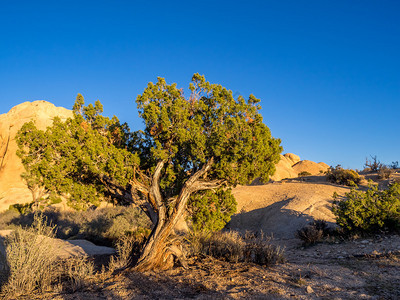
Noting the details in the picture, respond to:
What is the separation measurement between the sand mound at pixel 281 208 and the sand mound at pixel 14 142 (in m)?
27.0

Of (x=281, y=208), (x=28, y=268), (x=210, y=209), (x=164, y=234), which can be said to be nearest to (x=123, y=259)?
(x=164, y=234)

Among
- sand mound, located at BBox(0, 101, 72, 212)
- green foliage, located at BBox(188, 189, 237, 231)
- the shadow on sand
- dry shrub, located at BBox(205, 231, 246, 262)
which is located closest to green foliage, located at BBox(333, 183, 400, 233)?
the shadow on sand

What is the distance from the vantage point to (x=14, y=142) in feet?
132

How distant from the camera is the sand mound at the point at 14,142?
35588mm

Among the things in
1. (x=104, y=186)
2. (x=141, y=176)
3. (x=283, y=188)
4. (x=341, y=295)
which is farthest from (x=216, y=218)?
(x=283, y=188)

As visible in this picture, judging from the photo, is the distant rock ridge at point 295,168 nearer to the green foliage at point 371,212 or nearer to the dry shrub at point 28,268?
the green foliage at point 371,212

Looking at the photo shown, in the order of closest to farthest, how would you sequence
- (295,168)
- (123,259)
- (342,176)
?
1. (123,259)
2. (342,176)
3. (295,168)

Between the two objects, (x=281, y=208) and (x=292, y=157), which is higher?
(x=292, y=157)

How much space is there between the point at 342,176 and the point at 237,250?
67.0 feet

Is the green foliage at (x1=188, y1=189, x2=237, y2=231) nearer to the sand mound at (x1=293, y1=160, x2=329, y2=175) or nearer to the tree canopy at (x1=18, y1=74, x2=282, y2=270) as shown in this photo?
the tree canopy at (x1=18, y1=74, x2=282, y2=270)

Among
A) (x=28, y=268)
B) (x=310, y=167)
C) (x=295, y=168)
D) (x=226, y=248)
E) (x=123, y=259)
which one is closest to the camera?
(x=28, y=268)

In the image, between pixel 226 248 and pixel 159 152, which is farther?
pixel 226 248

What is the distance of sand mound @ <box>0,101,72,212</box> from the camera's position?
117ft

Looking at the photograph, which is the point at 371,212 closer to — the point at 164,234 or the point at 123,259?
the point at 164,234
